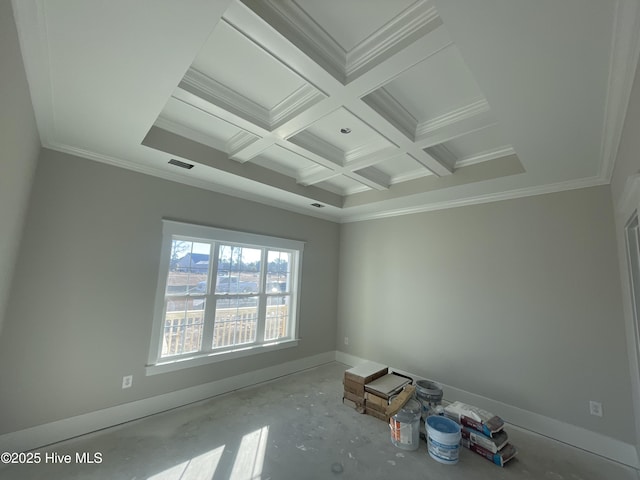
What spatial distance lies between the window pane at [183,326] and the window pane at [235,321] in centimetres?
22

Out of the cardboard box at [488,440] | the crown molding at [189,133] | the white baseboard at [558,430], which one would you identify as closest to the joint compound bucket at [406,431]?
the cardboard box at [488,440]

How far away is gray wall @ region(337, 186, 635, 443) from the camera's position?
2572 mm

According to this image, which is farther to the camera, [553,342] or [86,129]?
[553,342]

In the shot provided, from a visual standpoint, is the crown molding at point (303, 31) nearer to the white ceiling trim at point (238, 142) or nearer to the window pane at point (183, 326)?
the white ceiling trim at point (238, 142)

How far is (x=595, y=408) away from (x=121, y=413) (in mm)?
4550

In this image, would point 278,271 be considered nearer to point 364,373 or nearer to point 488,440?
point 364,373

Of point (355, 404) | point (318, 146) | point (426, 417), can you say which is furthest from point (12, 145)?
point (426, 417)

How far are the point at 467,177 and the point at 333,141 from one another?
156cm

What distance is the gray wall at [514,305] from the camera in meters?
2.57

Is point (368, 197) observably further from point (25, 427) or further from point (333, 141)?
point (25, 427)

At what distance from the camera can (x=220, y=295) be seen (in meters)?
3.54

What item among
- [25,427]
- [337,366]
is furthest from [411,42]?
[337,366]

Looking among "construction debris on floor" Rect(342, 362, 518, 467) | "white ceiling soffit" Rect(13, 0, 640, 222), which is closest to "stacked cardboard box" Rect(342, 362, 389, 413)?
"construction debris on floor" Rect(342, 362, 518, 467)

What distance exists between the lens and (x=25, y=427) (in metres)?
2.22
